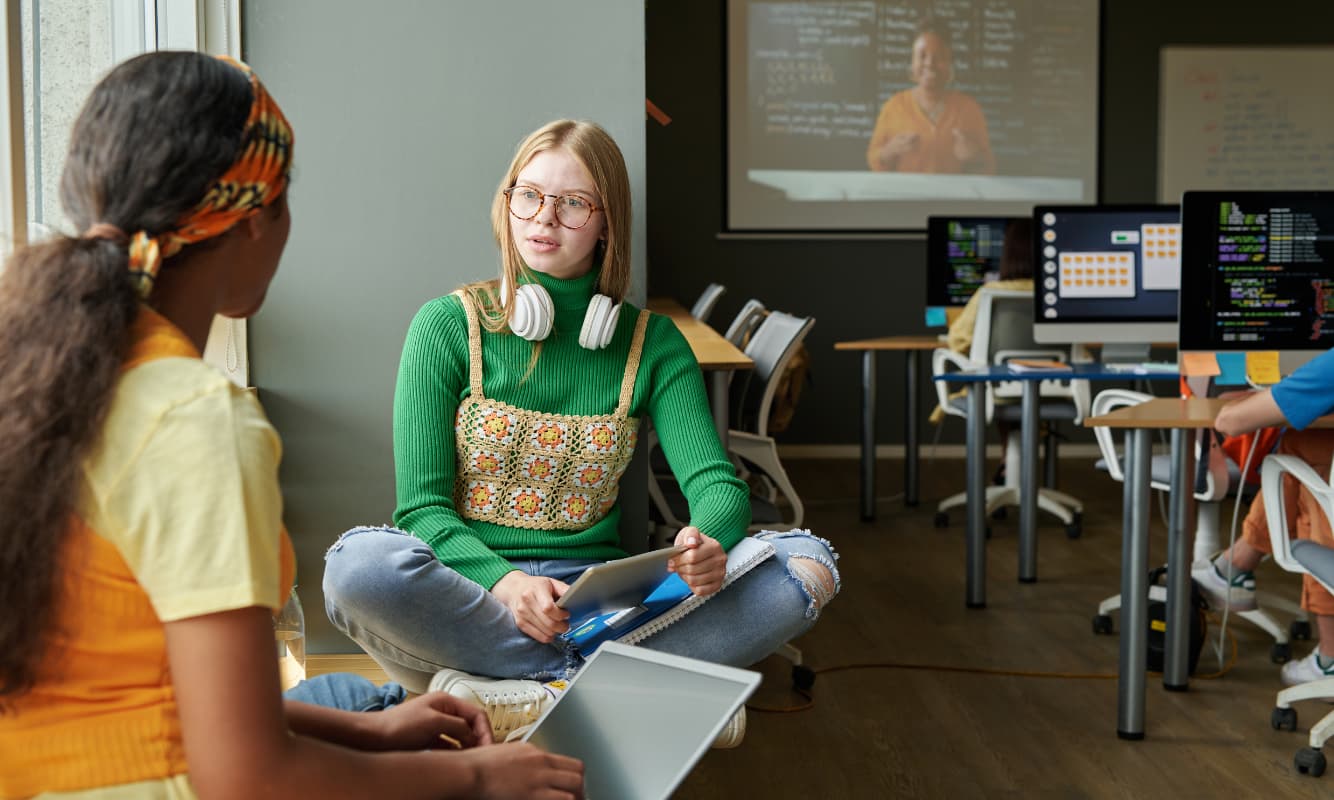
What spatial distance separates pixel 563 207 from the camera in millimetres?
2107

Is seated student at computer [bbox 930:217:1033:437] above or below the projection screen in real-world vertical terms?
A: below

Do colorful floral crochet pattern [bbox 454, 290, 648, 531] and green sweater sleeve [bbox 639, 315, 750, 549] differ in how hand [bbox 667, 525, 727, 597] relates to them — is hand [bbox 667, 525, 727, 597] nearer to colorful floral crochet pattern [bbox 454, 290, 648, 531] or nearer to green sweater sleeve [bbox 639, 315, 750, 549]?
green sweater sleeve [bbox 639, 315, 750, 549]

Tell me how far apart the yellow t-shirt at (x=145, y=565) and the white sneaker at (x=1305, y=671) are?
2.68m

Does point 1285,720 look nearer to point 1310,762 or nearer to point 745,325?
point 1310,762

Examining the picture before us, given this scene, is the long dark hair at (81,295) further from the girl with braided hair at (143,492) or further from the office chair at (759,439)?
the office chair at (759,439)

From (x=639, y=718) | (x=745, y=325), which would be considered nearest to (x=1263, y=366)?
(x=745, y=325)

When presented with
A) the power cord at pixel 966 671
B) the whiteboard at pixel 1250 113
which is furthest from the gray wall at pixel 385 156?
the whiteboard at pixel 1250 113

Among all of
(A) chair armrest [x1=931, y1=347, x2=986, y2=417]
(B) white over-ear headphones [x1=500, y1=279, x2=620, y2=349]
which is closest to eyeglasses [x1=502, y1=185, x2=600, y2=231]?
(B) white over-ear headphones [x1=500, y1=279, x2=620, y2=349]

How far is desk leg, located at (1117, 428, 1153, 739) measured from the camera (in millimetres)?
2783

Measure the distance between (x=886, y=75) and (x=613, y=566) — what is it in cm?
606

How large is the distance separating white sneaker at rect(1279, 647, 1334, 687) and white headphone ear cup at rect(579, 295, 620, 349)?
181cm

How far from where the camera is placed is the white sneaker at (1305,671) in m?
2.98

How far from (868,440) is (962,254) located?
95cm

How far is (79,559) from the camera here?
0.86m
